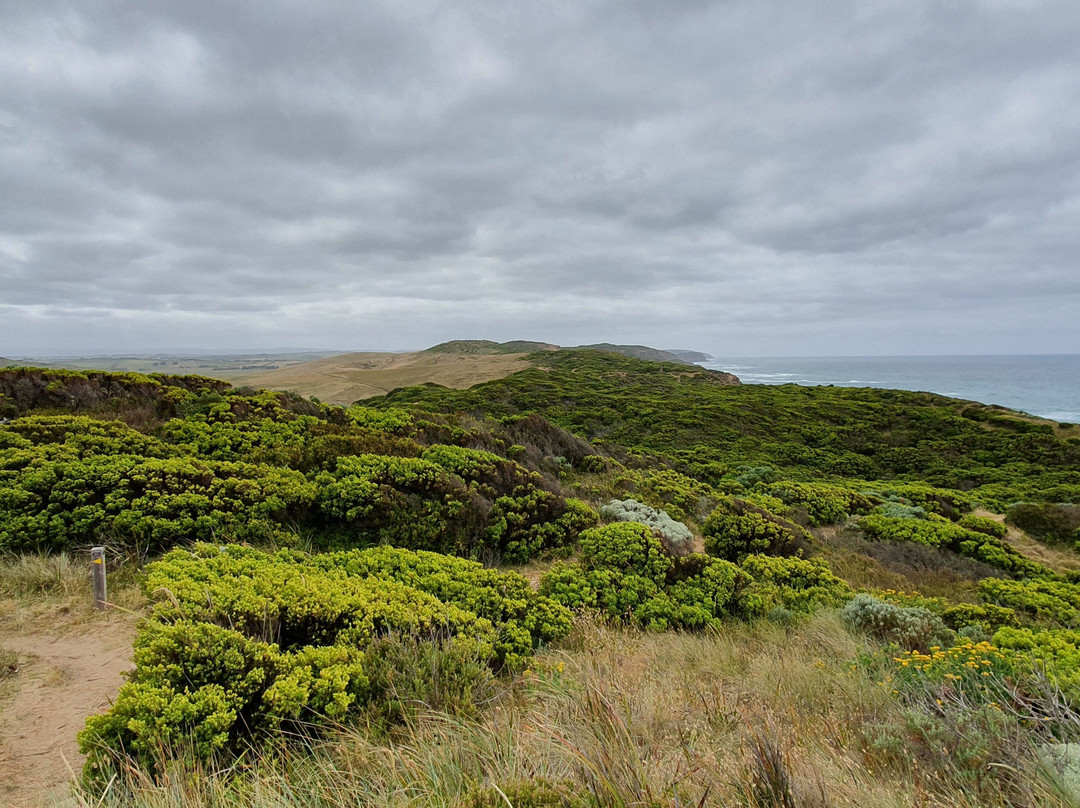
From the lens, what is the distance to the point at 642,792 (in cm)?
192

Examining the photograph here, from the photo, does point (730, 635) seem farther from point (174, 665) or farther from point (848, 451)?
point (848, 451)

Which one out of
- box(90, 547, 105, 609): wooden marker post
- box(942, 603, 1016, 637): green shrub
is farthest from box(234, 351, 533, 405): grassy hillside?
box(942, 603, 1016, 637): green shrub

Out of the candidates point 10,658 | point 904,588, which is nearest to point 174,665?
point 10,658

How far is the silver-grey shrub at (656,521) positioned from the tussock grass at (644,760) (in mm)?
3804

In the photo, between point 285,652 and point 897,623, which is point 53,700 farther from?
point 897,623

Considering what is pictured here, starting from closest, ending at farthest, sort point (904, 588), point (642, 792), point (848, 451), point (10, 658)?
point (642, 792) → point (10, 658) → point (904, 588) → point (848, 451)

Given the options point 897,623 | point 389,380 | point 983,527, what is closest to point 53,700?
point 897,623

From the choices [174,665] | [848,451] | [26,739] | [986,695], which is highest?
[174,665]

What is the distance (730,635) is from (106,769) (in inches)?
193

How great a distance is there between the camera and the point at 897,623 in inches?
200

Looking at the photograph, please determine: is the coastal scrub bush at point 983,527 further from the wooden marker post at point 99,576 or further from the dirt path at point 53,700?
the wooden marker post at point 99,576

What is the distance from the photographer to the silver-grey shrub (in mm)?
7188

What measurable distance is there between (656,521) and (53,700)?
6.99m

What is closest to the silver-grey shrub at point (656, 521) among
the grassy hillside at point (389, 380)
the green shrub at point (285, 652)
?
the green shrub at point (285, 652)
